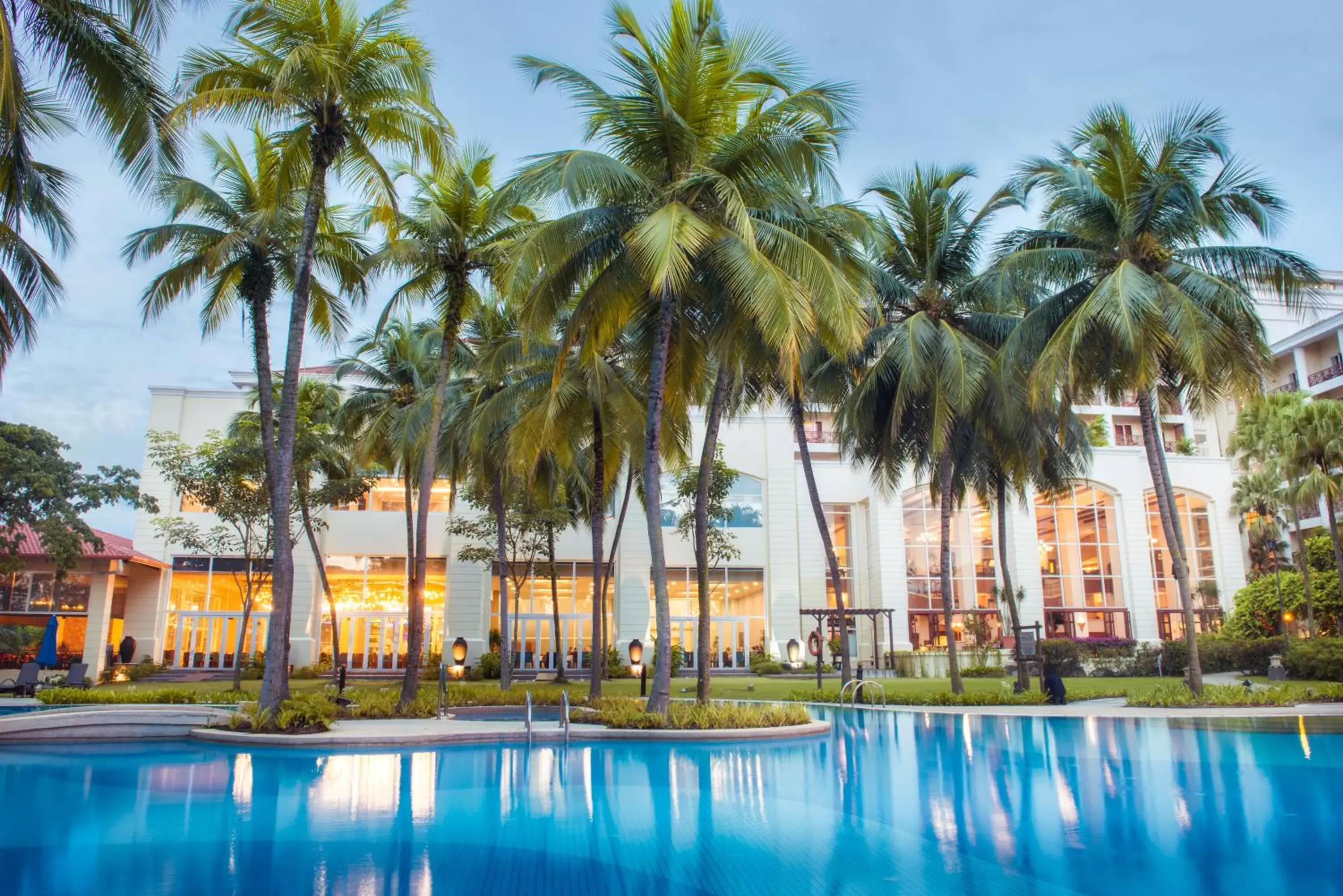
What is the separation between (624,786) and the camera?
10.3 metres

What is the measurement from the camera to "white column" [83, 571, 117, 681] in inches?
1248

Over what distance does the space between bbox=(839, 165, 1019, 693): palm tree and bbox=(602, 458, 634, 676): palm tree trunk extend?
6366 mm

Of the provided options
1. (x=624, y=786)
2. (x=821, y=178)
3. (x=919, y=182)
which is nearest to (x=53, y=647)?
(x=624, y=786)

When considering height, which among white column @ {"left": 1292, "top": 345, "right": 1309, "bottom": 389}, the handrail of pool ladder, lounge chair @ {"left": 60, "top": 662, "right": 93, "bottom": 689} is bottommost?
the handrail of pool ladder

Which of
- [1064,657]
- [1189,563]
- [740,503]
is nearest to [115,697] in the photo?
[740,503]

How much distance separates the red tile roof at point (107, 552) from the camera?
30797 mm

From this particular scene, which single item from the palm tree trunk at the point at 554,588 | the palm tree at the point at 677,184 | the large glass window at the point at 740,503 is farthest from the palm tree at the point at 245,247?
the large glass window at the point at 740,503

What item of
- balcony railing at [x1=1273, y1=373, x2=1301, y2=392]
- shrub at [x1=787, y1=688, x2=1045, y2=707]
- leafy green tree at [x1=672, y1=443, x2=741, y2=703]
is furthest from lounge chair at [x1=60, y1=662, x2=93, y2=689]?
balcony railing at [x1=1273, y1=373, x2=1301, y2=392]

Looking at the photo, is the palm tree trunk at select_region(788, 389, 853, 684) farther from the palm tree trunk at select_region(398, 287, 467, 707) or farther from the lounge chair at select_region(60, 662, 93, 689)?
the lounge chair at select_region(60, 662, 93, 689)

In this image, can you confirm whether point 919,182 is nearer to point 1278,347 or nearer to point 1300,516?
point 1300,516

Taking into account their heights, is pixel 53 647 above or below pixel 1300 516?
below

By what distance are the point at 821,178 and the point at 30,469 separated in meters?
18.5

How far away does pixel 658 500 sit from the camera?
15688 mm

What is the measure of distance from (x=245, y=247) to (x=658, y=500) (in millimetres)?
8822
